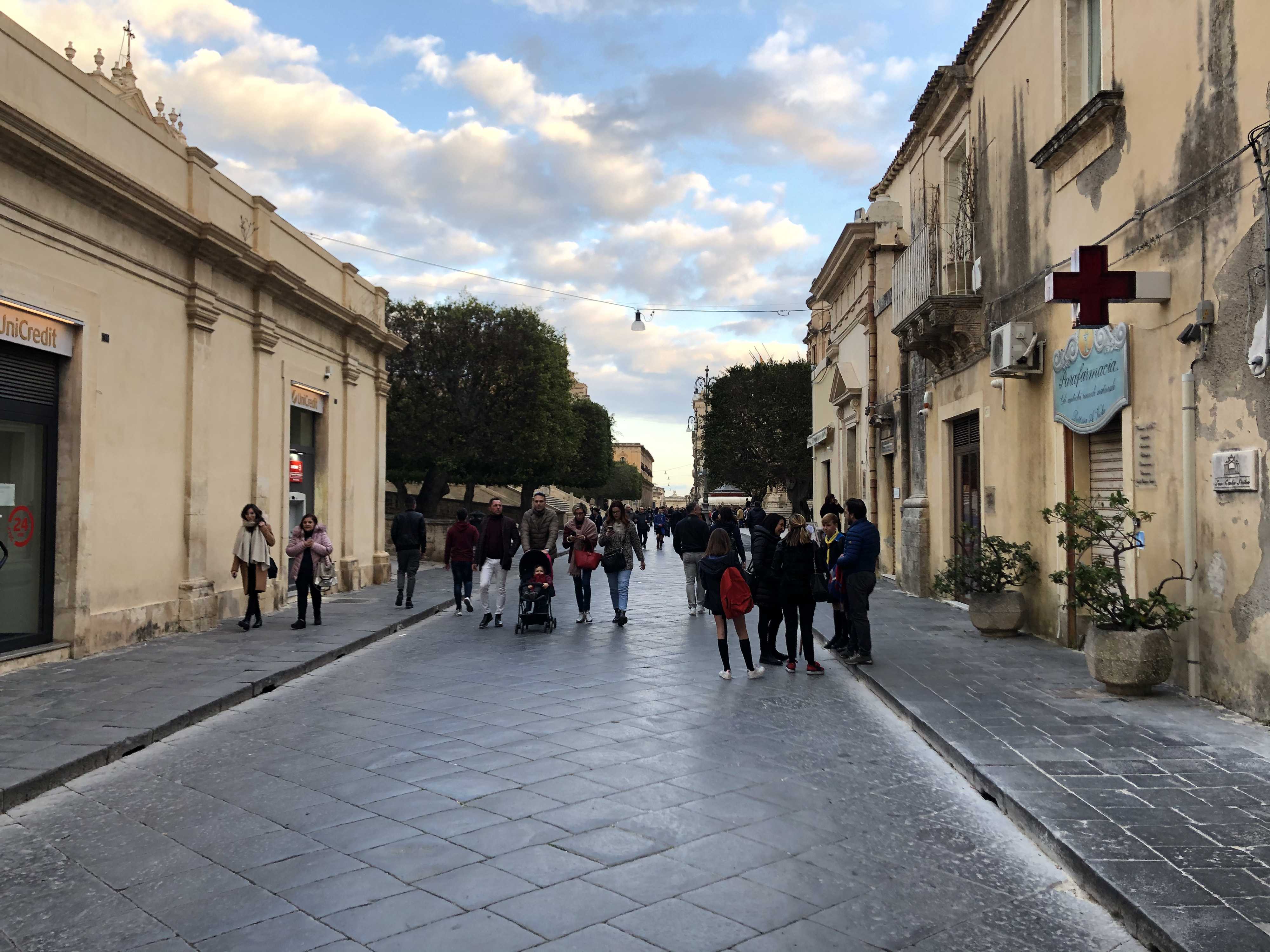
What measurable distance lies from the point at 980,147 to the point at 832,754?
10.2 m

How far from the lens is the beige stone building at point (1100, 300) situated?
6934mm

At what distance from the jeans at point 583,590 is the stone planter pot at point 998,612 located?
524 centimetres

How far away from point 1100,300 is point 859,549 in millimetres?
3034

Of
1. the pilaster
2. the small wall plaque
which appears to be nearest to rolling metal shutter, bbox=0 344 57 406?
the pilaster

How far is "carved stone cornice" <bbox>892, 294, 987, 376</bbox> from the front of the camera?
43.2 feet

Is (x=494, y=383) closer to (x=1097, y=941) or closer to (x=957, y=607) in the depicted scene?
(x=957, y=607)

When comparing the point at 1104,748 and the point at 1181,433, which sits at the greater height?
the point at 1181,433

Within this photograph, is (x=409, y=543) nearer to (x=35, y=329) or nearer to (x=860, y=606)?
(x=35, y=329)

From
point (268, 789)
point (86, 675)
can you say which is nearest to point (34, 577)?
point (86, 675)

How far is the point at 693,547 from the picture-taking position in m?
14.5

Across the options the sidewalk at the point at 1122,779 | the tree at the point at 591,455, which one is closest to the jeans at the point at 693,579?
the sidewalk at the point at 1122,779

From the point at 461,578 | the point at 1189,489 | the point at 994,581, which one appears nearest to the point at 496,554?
the point at 461,578

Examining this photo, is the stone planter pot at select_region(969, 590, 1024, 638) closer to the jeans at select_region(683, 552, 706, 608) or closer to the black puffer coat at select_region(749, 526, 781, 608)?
the black puffer coat at select_region(749, 526, 781, 608)

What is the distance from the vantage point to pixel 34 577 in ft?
31.8
